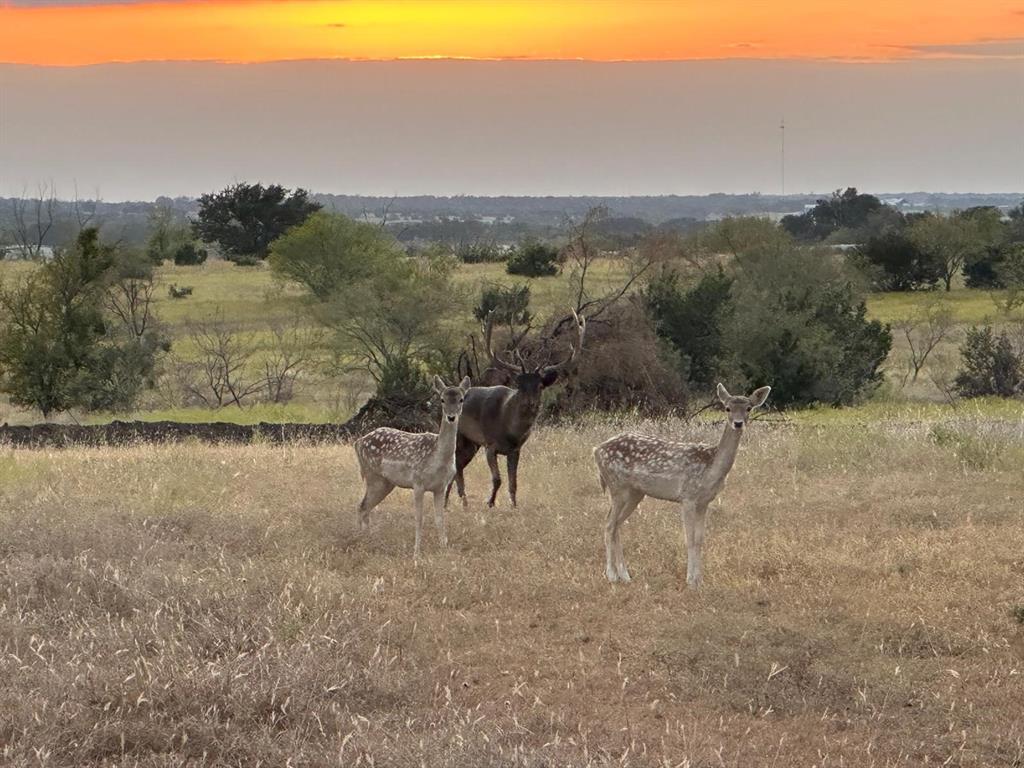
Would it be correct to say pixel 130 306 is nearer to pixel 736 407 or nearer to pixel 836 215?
pixel 736 407

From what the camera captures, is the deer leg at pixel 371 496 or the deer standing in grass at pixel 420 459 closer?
the deer standing in grass at pixel 420 459

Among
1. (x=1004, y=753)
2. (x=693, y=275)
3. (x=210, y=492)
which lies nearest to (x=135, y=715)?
(x=1004, y=753)

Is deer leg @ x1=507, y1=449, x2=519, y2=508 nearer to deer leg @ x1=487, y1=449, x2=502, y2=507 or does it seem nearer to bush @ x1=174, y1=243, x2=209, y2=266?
deer leg @ x1=487, y1=449, x2=502, y2=507

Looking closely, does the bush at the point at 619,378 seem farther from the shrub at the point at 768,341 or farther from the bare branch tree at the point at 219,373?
the bare branch tree at the point at 219,373

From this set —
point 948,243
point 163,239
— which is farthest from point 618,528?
point 163,239

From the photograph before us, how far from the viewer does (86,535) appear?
12367 millimetres

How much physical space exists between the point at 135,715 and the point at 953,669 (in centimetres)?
527

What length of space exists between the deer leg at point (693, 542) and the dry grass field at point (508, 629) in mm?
266

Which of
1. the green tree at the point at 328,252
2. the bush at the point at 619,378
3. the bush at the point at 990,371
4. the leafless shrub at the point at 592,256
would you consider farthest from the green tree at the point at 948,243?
the bush at the point at 619,378

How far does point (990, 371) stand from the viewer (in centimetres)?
3400

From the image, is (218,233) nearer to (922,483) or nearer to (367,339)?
(367,339)

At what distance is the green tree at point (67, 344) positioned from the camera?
3350cm

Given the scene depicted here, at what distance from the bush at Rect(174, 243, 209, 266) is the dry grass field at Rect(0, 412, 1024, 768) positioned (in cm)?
6057

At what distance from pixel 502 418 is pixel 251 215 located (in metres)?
64.5
